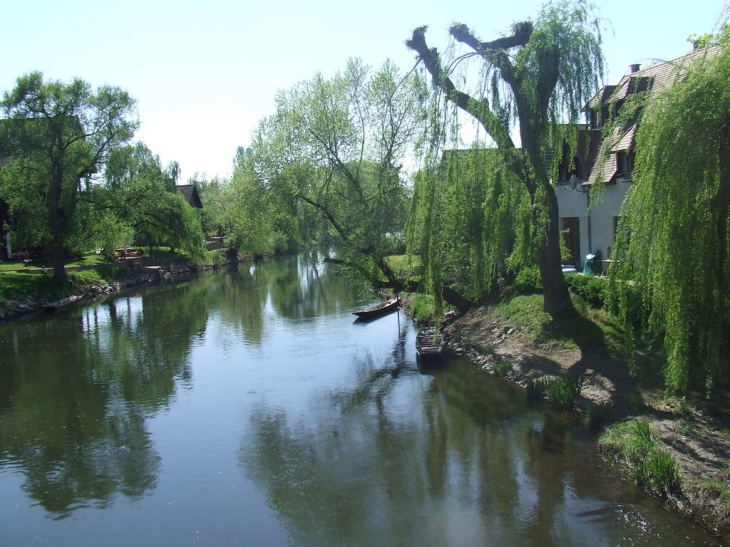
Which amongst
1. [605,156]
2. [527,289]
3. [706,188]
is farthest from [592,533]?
[527,289]

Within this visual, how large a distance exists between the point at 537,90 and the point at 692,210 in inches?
288

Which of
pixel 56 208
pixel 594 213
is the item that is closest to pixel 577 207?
pixel 594 213

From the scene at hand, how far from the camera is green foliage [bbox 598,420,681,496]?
31.8 ft

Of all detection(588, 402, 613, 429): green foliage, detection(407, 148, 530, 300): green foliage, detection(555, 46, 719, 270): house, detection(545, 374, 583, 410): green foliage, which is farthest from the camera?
detection(555, 46, 719, 270): house

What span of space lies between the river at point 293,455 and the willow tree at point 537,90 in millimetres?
5036

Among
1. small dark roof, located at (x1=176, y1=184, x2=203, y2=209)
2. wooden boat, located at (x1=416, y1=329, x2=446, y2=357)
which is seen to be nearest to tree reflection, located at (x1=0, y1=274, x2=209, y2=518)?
wooden boat, located at (x1=416, y1=329, x2=446, y2=357)

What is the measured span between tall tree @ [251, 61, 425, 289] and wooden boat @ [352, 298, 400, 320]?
3534 millimetres

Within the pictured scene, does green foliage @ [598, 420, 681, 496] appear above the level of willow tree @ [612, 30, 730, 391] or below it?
below

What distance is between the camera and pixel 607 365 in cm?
1444

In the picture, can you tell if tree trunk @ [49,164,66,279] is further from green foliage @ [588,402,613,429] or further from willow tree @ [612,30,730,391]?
willow tree @ [612,30,730,391]

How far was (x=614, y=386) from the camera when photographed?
13539mm

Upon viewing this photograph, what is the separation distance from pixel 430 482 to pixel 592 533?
117 inches

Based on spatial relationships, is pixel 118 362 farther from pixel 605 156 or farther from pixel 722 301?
pixel 722 301

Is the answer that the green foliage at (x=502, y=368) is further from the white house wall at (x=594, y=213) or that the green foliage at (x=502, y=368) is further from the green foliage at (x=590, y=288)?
the white house wall at (x=594, y=213)
